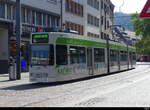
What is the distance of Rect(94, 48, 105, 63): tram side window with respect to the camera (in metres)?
27.6

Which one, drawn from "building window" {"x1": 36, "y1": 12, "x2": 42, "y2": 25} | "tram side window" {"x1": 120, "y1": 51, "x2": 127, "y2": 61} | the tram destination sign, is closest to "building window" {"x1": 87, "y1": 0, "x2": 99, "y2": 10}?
"building window" {"x1": 36, "y1": 12, "x2": 42, "y2": 25}

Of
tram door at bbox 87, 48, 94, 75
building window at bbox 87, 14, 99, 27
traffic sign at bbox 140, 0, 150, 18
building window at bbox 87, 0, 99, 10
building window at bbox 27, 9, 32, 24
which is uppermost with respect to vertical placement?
building window at bbox 87, 0, 99, 10

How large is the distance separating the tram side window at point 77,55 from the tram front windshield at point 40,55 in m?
2.31

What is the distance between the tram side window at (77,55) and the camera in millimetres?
22406

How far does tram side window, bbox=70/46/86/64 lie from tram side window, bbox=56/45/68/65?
88 centimetres

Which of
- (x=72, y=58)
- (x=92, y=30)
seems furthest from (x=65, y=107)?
(x=92, y=30)

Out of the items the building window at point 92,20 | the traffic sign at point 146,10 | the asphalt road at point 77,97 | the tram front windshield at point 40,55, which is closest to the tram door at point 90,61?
the tram front windshield at point 40,55

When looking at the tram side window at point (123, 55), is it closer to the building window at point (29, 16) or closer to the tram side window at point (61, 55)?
the building window at point (29, 16)

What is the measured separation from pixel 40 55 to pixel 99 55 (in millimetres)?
9089

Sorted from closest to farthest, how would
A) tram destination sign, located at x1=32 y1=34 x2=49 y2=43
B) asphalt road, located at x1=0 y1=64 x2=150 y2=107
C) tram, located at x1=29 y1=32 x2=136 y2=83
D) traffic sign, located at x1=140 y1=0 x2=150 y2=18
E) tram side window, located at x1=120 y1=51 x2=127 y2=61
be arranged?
1. traffic sign, located at x1=140 y1=0 x2=150 y2=18
2. asphalt road, located at x1=0 y1=64 x2=150 y2=107
3. tram, located at x1=29 y1=32 x2=136 y2=83
4. tram destination sign, located at x1=32 y1=34 x2=49 y2=43
5. tram side window, located at x1=120 y1=51 x2=127 y2=61

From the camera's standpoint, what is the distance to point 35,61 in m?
20.7

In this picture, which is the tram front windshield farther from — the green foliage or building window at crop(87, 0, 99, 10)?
the green foliage

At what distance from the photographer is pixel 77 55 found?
23.3 m

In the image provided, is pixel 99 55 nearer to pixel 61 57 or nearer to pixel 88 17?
pixel 61 57
